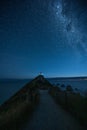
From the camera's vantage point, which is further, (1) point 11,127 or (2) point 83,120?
(2) point 83,120

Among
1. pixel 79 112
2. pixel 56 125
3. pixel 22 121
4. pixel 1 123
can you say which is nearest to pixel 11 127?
pixel 1 123

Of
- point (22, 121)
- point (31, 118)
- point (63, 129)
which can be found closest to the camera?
point (63, 129)

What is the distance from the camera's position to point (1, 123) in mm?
8961

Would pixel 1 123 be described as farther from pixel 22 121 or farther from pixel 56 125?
pixel 56 125

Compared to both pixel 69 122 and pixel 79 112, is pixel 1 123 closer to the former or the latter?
pixel 69 122

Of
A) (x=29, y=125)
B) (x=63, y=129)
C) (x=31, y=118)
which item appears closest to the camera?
(x=63, y=129)

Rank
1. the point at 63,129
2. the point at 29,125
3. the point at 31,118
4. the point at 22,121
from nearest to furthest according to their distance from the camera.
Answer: the point at 63,129, the point at 29,125, the point at 22,121, the point at 31,118

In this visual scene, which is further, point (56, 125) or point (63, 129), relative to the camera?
point (56, 125)

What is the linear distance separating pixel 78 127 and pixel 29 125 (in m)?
2.06

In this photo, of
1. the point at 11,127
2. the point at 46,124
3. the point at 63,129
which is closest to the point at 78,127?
the point at 63,129

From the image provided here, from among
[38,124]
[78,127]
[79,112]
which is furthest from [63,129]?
[79,112]

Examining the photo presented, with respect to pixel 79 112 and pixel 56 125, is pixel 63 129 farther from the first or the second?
pixel 79 112

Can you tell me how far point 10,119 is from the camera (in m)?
9.67

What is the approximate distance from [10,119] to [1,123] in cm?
76
